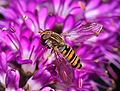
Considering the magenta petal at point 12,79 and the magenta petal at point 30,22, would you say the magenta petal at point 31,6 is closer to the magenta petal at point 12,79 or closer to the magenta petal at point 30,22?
the magenta petal at point 30,22

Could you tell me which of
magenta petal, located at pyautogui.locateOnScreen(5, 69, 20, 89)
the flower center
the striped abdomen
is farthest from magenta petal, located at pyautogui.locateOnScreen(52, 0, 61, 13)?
magenta petal, located at pyautogui.locateOnScreen(5, 69, 20, 89)

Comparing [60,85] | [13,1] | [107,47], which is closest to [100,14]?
[107,47]

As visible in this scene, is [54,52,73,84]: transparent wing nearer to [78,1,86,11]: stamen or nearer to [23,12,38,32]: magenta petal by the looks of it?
[23,12,38,32]: magenta petal

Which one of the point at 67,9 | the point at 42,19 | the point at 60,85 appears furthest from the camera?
the point at 67,9

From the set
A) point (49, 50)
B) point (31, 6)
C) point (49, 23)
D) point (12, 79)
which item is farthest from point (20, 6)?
point (12, 79)

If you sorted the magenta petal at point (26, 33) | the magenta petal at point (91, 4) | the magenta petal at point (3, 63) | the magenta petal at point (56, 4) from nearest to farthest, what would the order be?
1. the magenta petal at point (3, 63)
2. the magenta petal at point (26, 33)
3. the magenta petal at point (56, 4)
4. the magenta petal at point (91, 4)

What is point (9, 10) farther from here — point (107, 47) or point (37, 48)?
Answer: point (107, 47)

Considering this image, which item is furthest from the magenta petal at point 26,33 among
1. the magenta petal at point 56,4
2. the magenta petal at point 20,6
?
the magenta petal at point 56,4

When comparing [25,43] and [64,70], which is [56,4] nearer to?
[25,43]
